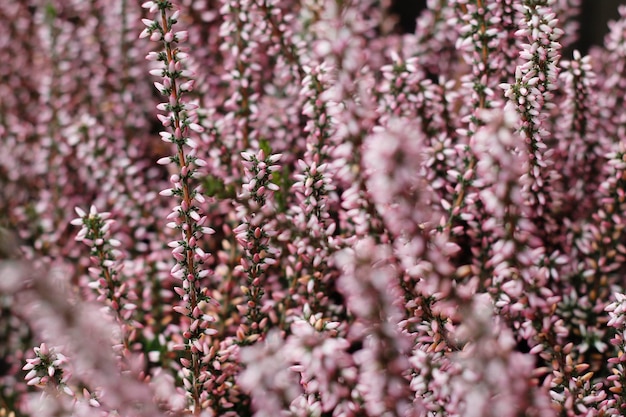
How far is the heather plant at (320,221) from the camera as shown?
713 mm

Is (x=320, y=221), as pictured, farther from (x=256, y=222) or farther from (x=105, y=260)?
(x=105, y=260)

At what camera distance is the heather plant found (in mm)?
713

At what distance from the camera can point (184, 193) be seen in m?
0.86

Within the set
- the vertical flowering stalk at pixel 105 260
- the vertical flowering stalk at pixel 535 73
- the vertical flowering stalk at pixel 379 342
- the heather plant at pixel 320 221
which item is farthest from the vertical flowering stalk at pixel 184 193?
the vertical flowering stalk at pixel 535 73

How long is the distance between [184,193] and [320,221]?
23cm

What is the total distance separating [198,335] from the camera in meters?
0.92

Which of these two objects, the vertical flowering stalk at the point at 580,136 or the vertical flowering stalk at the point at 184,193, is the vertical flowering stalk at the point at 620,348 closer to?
the vertical flowering stalk at the point at 580,136

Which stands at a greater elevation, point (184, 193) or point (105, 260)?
point (184, 193)

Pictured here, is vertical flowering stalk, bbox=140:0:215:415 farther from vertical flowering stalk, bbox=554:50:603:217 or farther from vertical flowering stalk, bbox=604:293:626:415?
vertical flowering stalk, bbox=554:50:603:217

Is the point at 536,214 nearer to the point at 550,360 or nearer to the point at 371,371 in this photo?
the point at 550,360

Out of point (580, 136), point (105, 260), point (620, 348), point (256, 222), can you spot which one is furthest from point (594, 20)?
point (105, 260)

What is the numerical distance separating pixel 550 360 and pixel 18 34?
156cm

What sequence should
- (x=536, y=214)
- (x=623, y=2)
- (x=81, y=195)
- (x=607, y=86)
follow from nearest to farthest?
(x=536, y=214), (x=607, y=86), (x=81, y=195), (x=623, y=2)

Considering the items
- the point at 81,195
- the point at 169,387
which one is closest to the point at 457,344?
the point at 169,387
